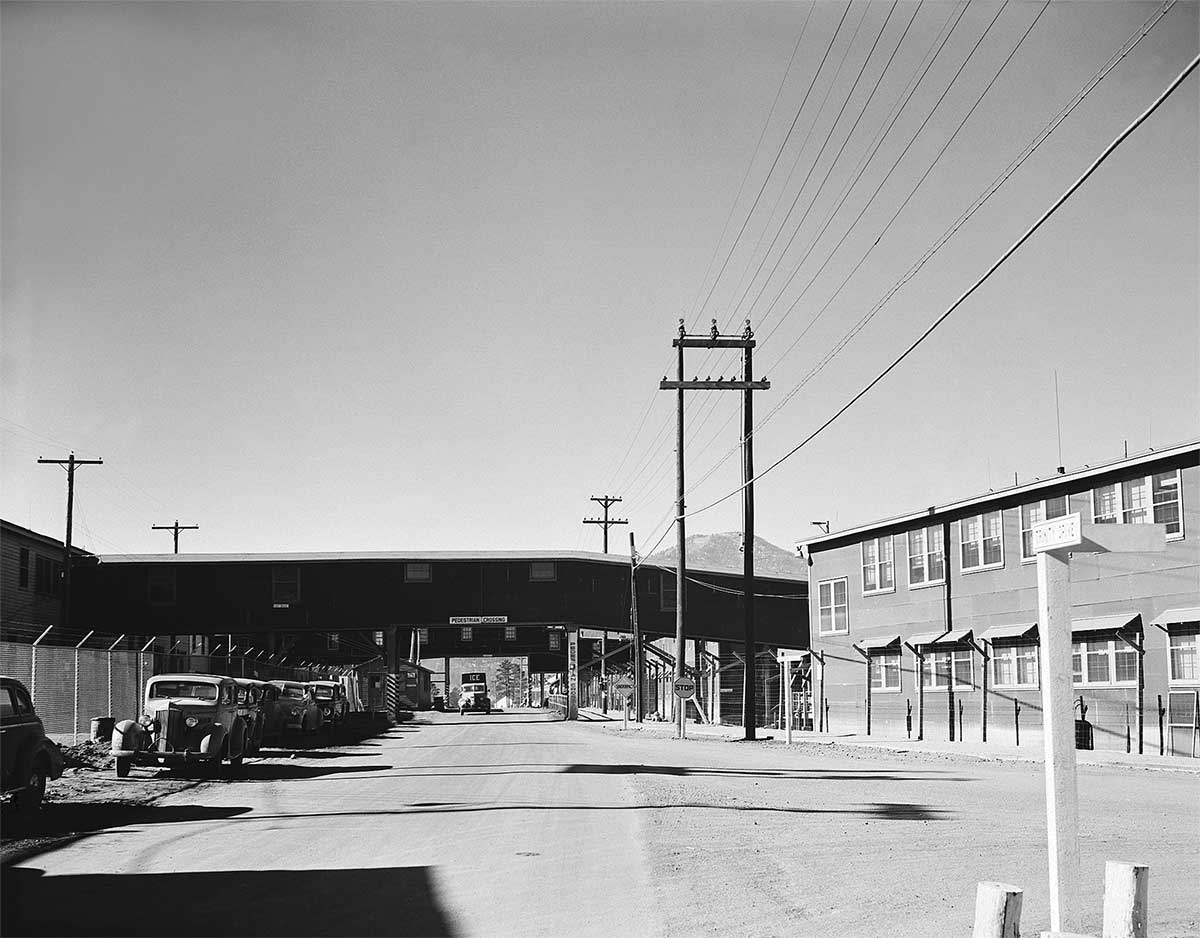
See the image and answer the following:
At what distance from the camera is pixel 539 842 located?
45.9 ft

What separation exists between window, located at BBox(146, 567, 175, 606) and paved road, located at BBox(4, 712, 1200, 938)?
42.5 m

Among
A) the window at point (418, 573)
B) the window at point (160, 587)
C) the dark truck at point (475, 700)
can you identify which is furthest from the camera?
the dark truck at point (475, 700)

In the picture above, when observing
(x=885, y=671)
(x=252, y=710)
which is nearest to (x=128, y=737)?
(x=252, y=710)

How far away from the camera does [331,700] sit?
43094 mm

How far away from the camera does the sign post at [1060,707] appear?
27.7 feet

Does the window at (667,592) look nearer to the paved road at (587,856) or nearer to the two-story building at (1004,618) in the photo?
the two-story building at (1004,618)

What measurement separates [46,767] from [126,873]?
5697mm

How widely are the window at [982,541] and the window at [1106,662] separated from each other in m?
4.59

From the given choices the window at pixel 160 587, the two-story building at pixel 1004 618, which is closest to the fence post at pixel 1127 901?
the two-story building at pixel 1004 618

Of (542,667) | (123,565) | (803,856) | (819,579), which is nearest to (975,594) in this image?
(819,579)

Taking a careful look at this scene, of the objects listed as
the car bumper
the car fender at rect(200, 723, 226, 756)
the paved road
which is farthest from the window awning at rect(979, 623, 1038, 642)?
the car bumper

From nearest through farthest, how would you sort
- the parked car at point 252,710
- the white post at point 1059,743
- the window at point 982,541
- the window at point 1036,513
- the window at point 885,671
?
the white post at point 1059,743
the parked car at point 252,710
the window at point 1036,513
the window at point 982,541
the window at point 885,671

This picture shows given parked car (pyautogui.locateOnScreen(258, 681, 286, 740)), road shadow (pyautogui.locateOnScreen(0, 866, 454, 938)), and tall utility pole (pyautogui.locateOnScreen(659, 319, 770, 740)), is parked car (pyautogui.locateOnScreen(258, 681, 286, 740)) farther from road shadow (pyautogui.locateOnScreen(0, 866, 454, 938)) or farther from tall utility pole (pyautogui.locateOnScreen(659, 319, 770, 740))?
road shadow (pyautogui.locateOnScreen(0, 866, 454, 938))

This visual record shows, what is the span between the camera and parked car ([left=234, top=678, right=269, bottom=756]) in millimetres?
26875
